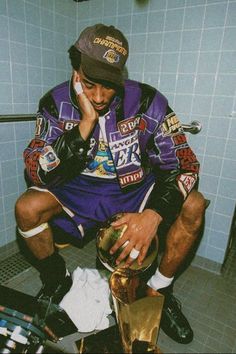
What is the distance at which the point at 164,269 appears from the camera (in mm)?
1698

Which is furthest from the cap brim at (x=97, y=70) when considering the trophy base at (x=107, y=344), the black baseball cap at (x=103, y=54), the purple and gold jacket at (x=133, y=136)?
the trophy base at (x=107, y=344)

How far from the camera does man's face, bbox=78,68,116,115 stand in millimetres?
1520

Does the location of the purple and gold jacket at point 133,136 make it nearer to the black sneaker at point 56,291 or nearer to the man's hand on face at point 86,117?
the man's hand on face at point 86,117

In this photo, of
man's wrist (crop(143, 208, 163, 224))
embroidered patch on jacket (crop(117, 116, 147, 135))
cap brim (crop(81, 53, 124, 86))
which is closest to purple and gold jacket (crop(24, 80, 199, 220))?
embroidered patch on jacket (crop(117, 116, 147, 135))

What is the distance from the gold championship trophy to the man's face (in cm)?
67

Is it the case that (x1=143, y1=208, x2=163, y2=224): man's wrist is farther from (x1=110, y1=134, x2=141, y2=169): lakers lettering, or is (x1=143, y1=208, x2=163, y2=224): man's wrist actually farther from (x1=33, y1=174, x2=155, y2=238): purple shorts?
(x1=110, y1=134, x2=141, y2=169): lakers lettering

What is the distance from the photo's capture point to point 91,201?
70.4 inches

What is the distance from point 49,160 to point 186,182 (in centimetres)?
80

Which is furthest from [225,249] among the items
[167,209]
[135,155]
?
[135,155]

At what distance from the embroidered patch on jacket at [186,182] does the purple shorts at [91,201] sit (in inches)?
10.8

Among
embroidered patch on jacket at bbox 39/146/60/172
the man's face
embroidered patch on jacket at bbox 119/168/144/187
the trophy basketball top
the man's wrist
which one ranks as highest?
the man's face

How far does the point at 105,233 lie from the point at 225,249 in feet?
3.87

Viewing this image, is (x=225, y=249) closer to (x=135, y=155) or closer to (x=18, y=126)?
(x=135, y=155)

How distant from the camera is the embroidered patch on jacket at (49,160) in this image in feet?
5.00
